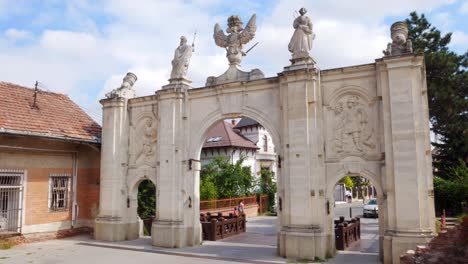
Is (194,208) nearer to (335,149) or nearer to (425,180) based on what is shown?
(335,149)

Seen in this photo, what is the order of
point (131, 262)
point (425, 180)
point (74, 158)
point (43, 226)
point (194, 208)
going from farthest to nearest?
1. point (74, 158)
2. point (43, 226)
3. point (194, 208)
4. point (131, 262)
5. point (425, 180)

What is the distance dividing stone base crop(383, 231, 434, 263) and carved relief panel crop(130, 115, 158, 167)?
8.38m

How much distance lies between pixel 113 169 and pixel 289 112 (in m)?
7.31

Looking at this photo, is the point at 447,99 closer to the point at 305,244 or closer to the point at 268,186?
the point at 268,186

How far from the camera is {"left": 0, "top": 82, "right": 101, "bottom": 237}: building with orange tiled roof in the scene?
1423 cm

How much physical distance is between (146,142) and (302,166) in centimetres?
631

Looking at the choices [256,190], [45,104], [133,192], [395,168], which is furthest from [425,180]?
[256,190]

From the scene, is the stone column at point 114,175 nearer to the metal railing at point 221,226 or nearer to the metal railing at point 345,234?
the metal railing at point 221,226

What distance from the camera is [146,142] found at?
1496cm

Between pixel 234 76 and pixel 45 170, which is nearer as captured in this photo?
pixel 234 76

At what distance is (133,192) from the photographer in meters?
15.3

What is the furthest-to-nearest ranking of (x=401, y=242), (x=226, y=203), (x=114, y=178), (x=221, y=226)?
1. (x=226, y=203)
2. (x=221, y=226)
3. (x=114, y=178)
4. (x=401, y=242)

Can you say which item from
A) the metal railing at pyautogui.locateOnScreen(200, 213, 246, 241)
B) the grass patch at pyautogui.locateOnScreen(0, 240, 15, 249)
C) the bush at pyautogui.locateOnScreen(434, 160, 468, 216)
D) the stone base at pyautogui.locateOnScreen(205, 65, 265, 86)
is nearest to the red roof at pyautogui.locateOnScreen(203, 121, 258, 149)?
the metal railing at pyautogui.locateOnScreen(200, 213, 246, 241)

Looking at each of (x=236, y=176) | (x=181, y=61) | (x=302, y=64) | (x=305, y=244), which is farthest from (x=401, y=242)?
(x=236, y=176)
